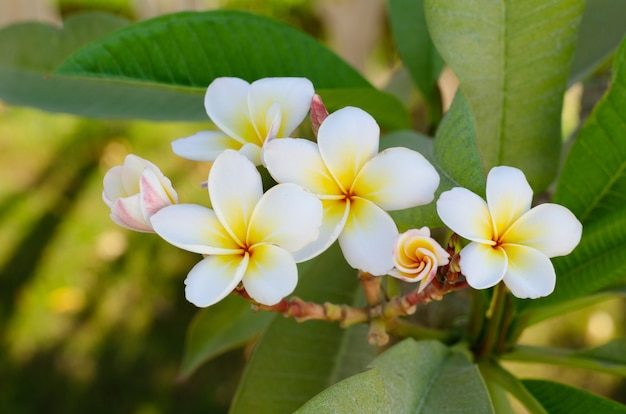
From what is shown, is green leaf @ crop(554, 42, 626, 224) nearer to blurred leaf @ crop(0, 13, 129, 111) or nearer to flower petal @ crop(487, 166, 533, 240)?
flower petal @ crop(487, 166, 533, 240)

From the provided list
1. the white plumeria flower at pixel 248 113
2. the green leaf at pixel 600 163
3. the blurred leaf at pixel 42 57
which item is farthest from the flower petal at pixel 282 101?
the blurred leaf at pixel 42 57

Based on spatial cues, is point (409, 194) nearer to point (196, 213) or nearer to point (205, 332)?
point (196, 213)

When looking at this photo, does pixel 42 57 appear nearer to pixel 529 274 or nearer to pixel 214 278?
pixel 214 278

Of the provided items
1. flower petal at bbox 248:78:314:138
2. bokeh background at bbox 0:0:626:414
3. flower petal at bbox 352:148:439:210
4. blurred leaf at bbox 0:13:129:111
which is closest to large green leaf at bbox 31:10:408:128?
blurred leaf at bbox 0:13:129:111

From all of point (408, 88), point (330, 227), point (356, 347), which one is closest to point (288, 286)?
point (330, 227)

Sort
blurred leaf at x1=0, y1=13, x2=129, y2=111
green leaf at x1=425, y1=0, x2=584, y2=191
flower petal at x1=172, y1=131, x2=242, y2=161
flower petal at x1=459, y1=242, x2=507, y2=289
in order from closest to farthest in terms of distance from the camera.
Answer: flower petal at x1=459, y1=242, x2=507, y2=289 < flower petal at x1=172, y1=131, x2=242, y2=161 < green leaf at x1=425, y1=0, x2=584, y2=191 < blurred leaf at x1=0, y1=13, x2=129, y2=111
